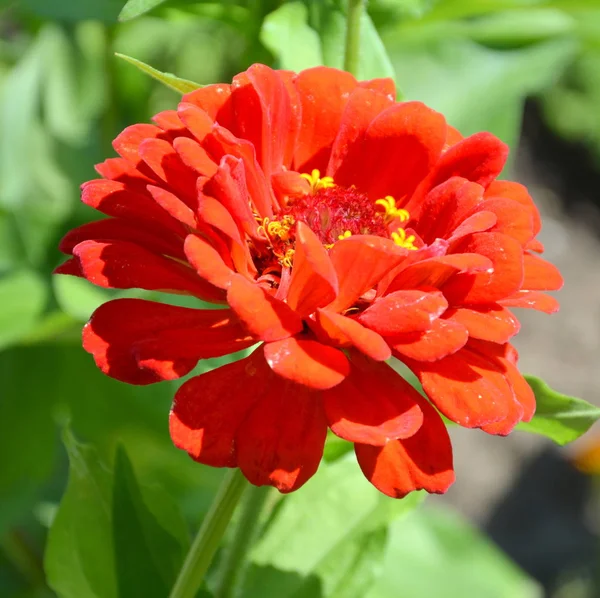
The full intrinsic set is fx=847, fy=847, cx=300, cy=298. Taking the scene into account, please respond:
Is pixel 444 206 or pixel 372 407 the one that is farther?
pixel 444 206

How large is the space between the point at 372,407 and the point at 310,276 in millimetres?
102

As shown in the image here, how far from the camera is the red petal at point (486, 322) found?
1.98 feet

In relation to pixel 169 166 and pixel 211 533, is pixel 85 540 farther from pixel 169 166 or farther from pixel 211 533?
pixel 169 166

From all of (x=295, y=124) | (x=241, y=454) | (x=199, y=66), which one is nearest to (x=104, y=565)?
(x=241, y=454)

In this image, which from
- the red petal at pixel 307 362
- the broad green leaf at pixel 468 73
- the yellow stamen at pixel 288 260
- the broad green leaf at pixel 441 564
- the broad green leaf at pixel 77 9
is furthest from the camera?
the broad green leaf at pixel 441 564

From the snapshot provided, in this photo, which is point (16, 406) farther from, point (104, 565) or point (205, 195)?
point (205, 195)

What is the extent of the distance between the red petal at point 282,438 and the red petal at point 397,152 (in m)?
0.26

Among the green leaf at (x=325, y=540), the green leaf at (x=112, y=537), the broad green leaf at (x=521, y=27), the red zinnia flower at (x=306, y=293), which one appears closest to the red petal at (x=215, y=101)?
the red zinnia flower at (x=306, y=293)

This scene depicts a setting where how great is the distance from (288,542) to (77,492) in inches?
9.9

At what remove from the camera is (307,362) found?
1.80ft

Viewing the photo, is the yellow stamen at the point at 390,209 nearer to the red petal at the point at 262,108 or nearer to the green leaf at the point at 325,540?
the red petal at the point at 262,108

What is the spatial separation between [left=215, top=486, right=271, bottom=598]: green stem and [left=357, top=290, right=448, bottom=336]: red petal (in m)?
0.24

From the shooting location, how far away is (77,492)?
794 mm

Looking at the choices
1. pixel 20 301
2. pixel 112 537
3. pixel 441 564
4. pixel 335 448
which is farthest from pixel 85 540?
pixel 441 564
